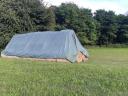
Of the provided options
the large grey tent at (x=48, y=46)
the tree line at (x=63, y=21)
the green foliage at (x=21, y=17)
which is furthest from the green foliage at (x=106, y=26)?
the large grey tent at (x=48, y=46)


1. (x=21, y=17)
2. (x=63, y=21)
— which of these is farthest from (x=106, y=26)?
(x=21, y=17)

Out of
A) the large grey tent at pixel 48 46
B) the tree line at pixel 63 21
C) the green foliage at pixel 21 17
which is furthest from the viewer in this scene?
the tree line at pixel 63 21

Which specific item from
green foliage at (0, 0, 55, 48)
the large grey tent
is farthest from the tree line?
the large grey tent

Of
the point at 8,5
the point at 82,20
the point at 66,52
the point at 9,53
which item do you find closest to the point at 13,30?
the point at 8,5

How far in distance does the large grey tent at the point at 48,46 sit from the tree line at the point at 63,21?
212 inches

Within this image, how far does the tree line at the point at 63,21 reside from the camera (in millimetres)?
31155

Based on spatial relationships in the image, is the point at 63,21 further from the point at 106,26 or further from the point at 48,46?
the point at 48,46

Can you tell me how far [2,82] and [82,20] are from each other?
156 feet

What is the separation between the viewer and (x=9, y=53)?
891 inches

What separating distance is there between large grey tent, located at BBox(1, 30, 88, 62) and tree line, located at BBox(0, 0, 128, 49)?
17.6ft

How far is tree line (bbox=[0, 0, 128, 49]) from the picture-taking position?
3115cm

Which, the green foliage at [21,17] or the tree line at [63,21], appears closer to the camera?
the green foliage at [21,17]

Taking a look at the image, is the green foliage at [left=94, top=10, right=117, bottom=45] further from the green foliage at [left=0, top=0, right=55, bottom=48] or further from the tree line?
the green foliage at [left=0, top=0, right=55, bottom=48]

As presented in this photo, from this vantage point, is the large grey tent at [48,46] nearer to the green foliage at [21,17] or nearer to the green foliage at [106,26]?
the green foliage at [21,17]
